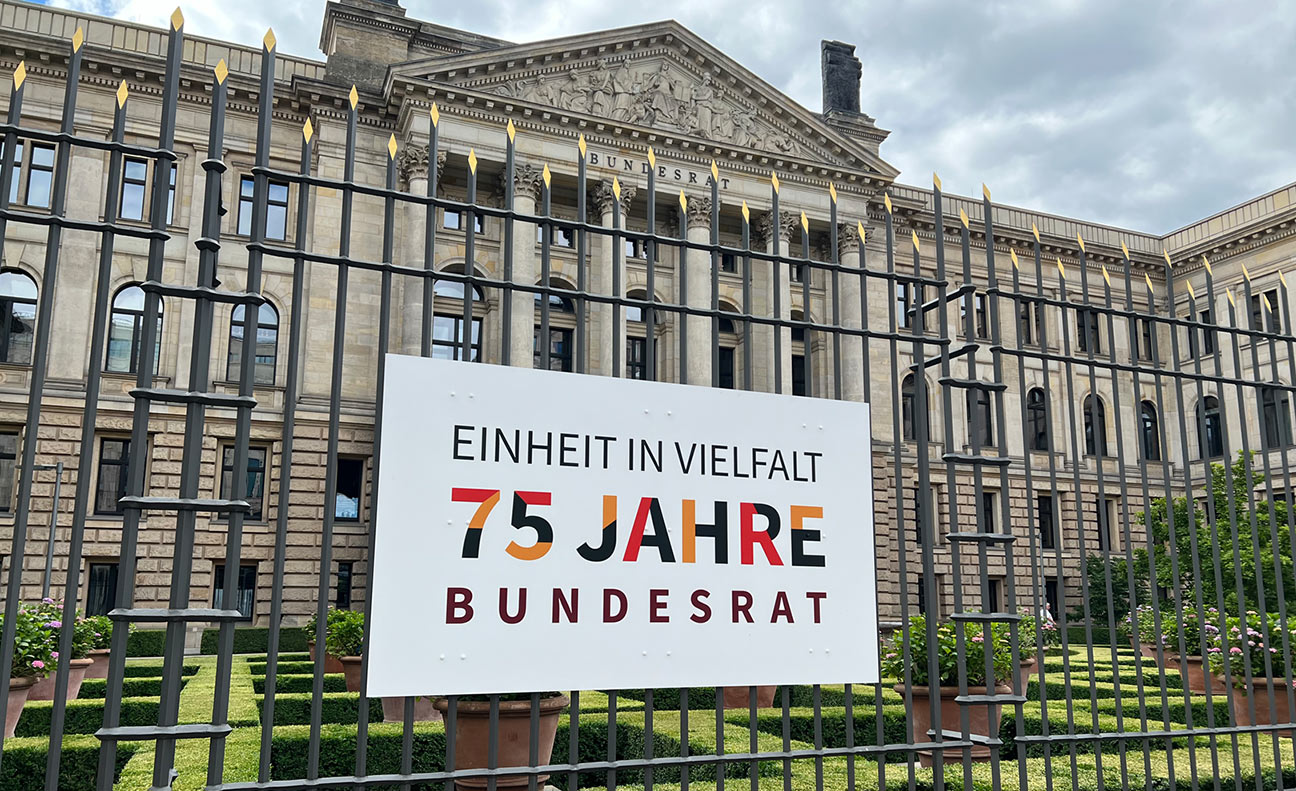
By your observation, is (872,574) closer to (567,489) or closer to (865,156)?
(567,489)

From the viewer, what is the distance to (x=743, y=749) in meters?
9.81

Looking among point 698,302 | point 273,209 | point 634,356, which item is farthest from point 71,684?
point 634,356

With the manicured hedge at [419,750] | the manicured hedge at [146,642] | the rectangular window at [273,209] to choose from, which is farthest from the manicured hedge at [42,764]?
the rectangular window at [273,209]

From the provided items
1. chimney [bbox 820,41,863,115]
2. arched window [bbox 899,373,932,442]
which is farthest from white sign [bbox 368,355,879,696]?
chimney [bbox 820,41,863,115]

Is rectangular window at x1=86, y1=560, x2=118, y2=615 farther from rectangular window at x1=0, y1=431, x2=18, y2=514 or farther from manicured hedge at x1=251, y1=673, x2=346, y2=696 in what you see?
manicured hedge at x1=251, y1=673, x2=346, y2=696

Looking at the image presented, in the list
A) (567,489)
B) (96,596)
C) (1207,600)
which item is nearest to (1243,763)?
(567,489)

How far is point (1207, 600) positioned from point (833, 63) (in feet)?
88.0

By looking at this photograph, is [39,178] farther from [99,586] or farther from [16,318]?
[99,586]

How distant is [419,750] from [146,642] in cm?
1904

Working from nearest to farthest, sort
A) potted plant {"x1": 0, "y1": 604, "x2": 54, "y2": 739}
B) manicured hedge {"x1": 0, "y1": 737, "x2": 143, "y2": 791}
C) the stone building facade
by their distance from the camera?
1. manicured hedge {"x1": 0, "y1": 737, "x2": 143, "y2": 791}
2. potted plant {"x1": 0, "y1": 604, "x2": 54, "y2": 739}
3. the stone building facade

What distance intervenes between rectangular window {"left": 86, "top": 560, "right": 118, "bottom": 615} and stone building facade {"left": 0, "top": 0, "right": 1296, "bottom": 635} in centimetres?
6

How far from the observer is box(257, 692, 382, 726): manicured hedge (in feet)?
45.2

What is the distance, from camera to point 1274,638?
35.8 feet

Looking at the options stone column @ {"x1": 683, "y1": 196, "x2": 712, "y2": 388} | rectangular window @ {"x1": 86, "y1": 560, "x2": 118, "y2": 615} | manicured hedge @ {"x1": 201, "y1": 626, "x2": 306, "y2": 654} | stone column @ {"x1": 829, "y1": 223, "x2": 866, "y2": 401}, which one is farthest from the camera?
stone column @ {"x1": 829, "y1": 223, "x2": 866, "y2": 401}
